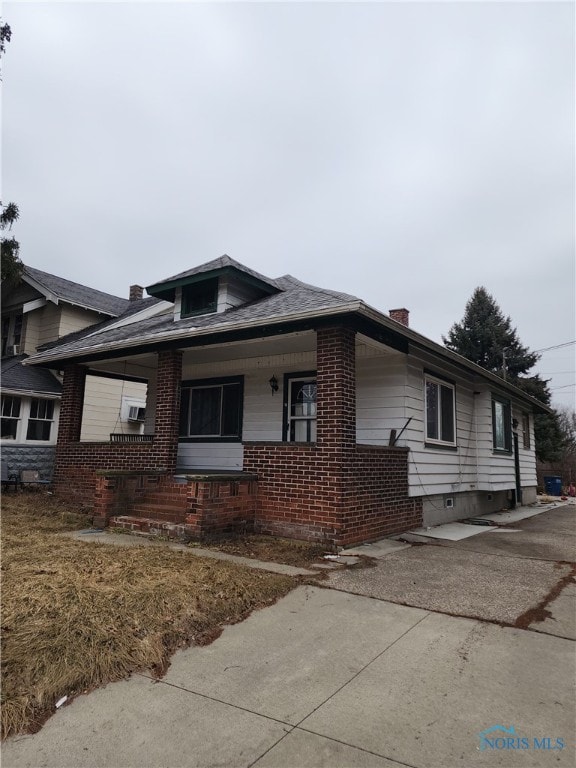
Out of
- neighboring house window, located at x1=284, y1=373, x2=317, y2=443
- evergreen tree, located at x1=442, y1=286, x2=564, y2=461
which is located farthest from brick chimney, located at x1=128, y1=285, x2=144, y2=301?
evergreen tree, located at x1=442, y1=286, x2=564, y2=461

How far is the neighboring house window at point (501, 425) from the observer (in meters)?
11.6

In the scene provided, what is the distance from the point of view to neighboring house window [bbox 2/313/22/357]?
1625 cm

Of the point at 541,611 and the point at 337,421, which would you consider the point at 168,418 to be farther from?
the point at 541,611

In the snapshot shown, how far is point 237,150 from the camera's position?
14867 mm

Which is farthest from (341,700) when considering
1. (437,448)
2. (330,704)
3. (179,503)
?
(437,448)

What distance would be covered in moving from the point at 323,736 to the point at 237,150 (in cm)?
1560

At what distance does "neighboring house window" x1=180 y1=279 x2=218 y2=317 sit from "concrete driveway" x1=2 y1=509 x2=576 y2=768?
7429 millimetres

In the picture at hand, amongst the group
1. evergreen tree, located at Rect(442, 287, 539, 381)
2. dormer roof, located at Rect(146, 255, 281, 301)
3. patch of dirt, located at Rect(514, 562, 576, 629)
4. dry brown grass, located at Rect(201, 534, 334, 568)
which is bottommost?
patch of dirt, located at Rect(514, 562, 576, 629)

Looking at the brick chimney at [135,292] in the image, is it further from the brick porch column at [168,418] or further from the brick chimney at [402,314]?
the brick chimney at [402,314]

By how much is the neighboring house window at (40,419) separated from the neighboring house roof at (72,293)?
3427 mm

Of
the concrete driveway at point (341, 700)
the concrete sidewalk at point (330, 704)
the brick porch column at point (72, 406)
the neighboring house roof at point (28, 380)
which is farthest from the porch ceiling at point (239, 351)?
the concrete sidewalk at point (330, 704)

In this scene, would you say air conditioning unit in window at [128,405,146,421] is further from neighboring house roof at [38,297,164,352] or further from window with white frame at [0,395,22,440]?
window with white frame at [0,395,22,440]

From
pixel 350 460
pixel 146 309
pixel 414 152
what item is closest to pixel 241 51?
pixel 414 152

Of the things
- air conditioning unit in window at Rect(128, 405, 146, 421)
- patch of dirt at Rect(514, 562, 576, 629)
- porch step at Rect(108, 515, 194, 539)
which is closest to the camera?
patch of dirt at Rect(514, 562, 576, 629)
